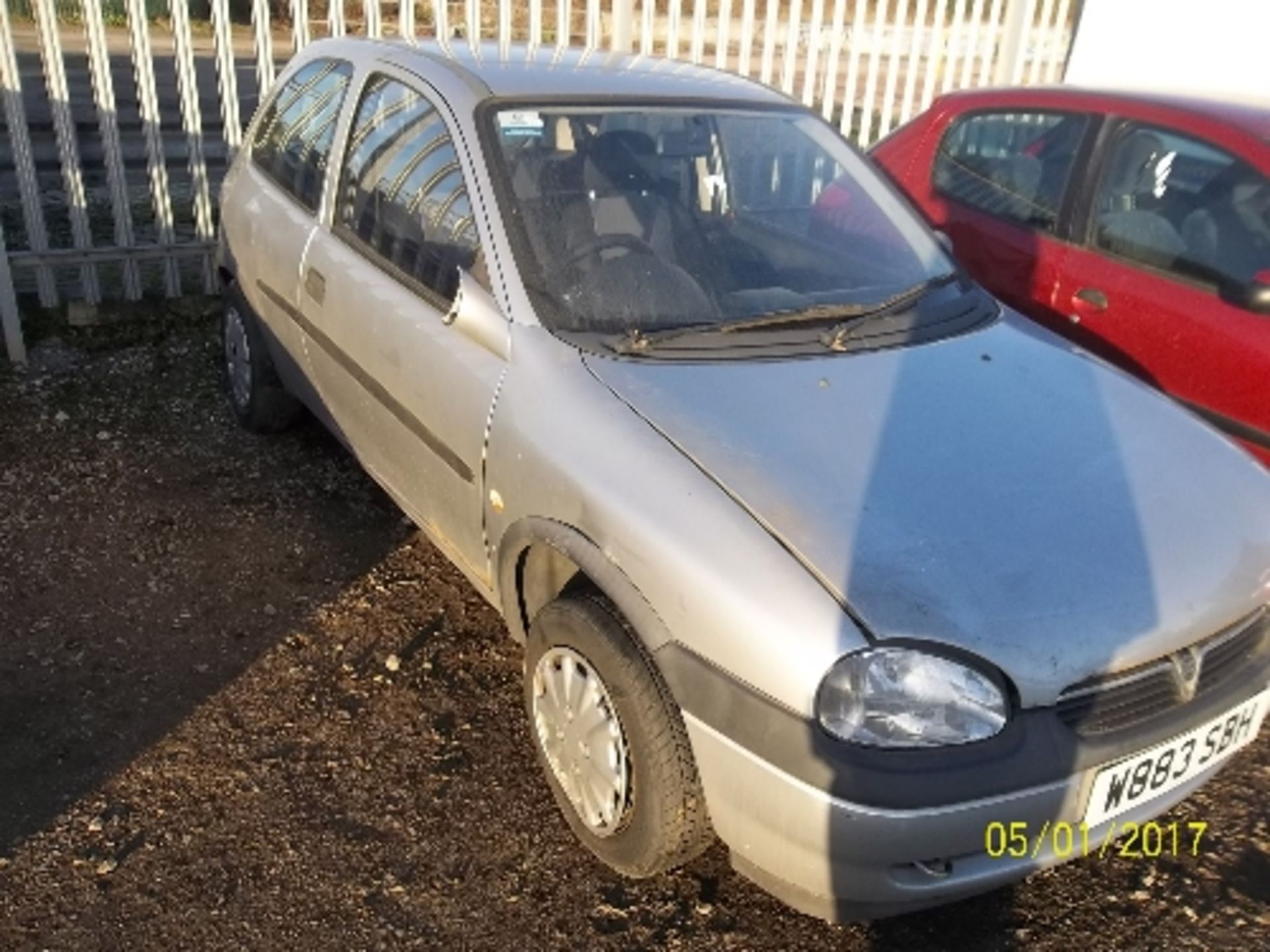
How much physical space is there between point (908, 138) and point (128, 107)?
9025 millimetres

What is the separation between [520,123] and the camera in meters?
3.24

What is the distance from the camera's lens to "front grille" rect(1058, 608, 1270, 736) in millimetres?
2238

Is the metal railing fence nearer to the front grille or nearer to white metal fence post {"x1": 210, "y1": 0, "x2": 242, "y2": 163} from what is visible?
white metal fence post {"x1": 210, "y1": 0, "x2": 242, "y2": 163}

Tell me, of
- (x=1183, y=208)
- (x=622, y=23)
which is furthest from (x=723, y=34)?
(x=1183, y=208)

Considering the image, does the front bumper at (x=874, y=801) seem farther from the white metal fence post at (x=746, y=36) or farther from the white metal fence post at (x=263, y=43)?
the white metal fence post at (x=746, y=36)

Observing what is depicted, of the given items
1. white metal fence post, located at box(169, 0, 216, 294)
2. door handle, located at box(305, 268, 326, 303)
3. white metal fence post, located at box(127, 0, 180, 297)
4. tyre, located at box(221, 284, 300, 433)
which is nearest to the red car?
door handle, located at box(305, 268, 326, 303)

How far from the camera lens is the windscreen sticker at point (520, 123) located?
10.5ft

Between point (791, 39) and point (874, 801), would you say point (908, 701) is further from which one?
point (791, 39)

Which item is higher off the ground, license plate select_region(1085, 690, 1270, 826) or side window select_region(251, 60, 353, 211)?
side window select_region(251, 60, 353, 211)

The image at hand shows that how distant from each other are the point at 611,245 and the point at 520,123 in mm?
462

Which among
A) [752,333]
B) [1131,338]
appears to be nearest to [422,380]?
[752,333]

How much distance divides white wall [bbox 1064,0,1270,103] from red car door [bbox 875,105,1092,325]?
317 cm

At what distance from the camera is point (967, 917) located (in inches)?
105

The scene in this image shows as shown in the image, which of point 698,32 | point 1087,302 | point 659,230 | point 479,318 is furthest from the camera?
point 698,32
